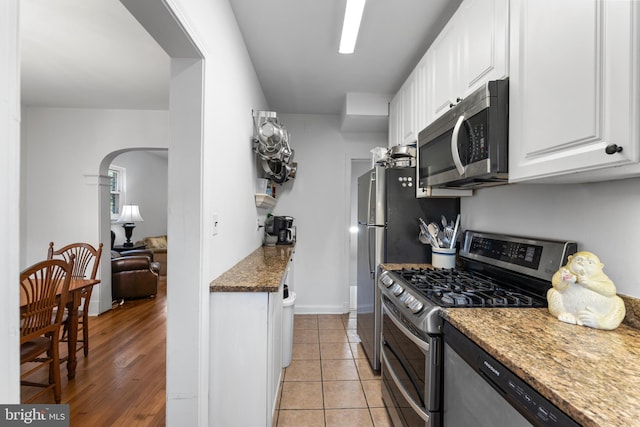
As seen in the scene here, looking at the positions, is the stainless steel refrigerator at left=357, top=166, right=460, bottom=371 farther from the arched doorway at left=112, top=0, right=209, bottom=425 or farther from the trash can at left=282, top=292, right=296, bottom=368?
the arched doorway at left=112, top=0, right=209, bottom=425

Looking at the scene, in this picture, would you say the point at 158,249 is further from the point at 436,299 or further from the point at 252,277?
the point at 436,299

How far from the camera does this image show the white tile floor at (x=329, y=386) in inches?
73.0

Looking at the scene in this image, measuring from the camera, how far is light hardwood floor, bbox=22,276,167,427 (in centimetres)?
188

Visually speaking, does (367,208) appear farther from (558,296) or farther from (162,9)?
(162,9)

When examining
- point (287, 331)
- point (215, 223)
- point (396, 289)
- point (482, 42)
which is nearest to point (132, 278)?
point (287, 331)

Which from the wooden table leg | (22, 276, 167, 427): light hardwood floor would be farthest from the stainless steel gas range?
the wooden table leg

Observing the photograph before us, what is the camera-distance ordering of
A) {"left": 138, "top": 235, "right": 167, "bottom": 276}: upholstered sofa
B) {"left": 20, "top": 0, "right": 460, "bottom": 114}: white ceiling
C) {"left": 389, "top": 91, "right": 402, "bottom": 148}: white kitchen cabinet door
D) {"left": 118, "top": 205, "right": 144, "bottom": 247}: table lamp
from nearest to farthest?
1. {"left": 20, "top": 0, "right": 460, "bottom": 114}: white ceiling
2. {"left": 389, "top": 91, "right": 402, "bottom": 148}: white kitchen cabinet door
3. {"left": 118, "top": 205, "right": 144, "bottom": 247}: table lamp
4. {"left": 138, "top": 235, "right": 167, "bottom": 276}: upholstered sofa

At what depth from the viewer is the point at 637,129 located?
781 millimetres

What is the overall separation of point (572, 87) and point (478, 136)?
39 cm

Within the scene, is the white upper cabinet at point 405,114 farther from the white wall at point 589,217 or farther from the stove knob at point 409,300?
the stove knob at point 409,300

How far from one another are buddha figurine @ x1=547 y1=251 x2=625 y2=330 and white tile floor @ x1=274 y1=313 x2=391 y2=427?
130 cm

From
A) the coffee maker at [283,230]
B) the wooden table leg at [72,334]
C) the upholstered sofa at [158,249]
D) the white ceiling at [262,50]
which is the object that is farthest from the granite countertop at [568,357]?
the upholstered sofa at [158,249]

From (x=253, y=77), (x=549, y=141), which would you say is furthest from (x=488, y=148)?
(x=253, y=77)

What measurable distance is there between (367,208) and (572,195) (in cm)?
151
